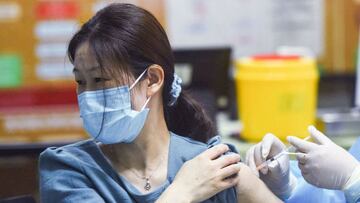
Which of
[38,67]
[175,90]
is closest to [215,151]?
[175,90]

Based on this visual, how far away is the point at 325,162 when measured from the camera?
159cm

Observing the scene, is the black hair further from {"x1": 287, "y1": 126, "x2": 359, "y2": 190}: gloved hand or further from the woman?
{"x1": 287, "y1": 126, "x2": 359, "y2": 190}: gloved hand

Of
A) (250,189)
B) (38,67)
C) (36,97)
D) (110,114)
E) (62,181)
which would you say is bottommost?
(36,97)

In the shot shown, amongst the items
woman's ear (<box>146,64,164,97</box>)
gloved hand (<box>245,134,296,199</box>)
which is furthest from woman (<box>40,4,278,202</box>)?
gloved hand (<box>245,134,296,199</box>)

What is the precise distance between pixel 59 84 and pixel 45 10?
0.50m

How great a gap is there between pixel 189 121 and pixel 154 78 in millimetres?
214

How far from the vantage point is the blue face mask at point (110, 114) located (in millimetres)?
1515

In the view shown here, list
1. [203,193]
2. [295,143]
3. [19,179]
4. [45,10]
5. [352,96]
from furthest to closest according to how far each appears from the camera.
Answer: [45,10] → [352,96] → [19,179] → [295,143] → [203,193]

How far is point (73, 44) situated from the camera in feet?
5.01

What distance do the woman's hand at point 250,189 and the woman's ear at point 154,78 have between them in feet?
0.90

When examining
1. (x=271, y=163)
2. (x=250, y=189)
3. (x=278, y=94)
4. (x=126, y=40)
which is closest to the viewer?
(x=126, y=40)

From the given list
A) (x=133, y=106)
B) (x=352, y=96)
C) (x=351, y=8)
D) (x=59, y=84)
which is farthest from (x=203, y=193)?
(x=351, y=8)

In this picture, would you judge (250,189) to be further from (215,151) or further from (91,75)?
(91,75)

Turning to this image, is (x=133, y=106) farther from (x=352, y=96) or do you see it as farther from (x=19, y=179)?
(x=352, y=96)
